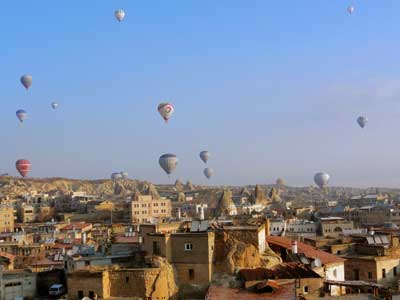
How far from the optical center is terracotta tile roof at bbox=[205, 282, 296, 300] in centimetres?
2350

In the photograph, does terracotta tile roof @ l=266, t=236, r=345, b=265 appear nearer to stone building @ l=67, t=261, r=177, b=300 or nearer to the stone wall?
stone building @ l=67, t=261, r=177, b=300

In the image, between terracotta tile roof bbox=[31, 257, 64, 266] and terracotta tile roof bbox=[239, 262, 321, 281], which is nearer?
terracotta tile roof bbox=[239, 262, 321, 281]

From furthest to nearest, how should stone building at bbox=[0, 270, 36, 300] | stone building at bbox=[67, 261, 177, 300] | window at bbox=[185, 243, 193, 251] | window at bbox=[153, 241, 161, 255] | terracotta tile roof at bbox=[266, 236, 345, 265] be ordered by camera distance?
terracotta tile roof at bbox=[266, 236, 345, 265]
window at bbox=[153, 241, 161, 255]
window at bbox=[185, 243, 193, 251]
stone building at bbox=[0, 270, 36, 300]
stone building at bbox=[67, 261, 177, 300]

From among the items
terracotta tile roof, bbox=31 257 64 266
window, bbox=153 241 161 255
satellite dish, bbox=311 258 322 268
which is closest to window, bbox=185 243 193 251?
window, bbox=153 241 161 255

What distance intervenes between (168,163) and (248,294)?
43543 mm

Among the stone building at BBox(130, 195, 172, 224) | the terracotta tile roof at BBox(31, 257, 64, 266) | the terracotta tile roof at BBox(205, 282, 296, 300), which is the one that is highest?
the stone building at BBox(130, 195, 172, 224)

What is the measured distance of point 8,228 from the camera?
77.3 metres

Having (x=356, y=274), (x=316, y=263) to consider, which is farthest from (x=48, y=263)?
(x=356, y=274)

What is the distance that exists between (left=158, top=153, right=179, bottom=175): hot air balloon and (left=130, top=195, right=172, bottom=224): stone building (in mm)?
17302

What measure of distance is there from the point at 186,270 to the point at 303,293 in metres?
5.08

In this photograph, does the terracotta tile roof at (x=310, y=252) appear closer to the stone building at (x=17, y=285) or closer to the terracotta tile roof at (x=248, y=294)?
the terracotta tile roof at (x=248, y=294)

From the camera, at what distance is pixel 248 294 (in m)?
24.4

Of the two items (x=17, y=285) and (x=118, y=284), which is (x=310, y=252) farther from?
(x=17, y=285)

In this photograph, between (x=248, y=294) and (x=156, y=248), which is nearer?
(x=248, y=294)
